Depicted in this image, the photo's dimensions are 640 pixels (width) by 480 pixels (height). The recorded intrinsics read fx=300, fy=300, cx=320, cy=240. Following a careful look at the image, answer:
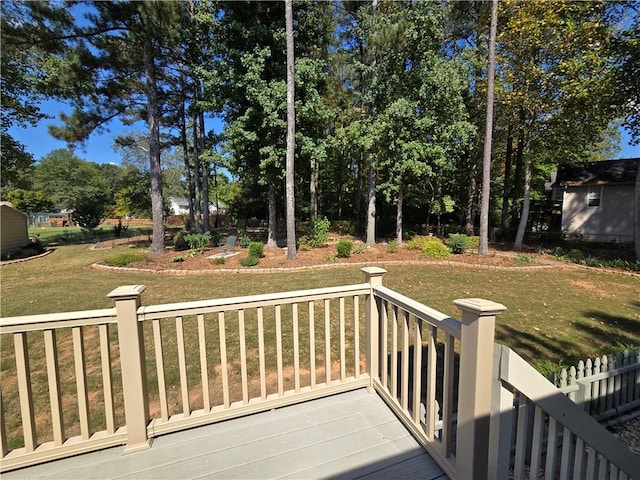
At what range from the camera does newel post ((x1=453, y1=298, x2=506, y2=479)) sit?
4.48 feet

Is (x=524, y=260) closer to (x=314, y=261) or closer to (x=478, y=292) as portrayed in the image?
(x=478, y=292)

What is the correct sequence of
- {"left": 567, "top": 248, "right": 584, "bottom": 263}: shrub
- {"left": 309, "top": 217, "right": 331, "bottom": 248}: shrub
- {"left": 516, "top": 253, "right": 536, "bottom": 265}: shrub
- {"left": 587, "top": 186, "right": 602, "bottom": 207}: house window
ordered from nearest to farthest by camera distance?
{"left": 516, "top": 253, "right": 536, "bottom": 265}: shrub
{"left": 567, "top": 248, "right": 584, "bottom": 263}: shrub
{"left": 309, "top": 217, "right": 331, "bottom": 248}: shrub
{"left": 587, "top": 186, "right": 602, "bottom": 207}: house window

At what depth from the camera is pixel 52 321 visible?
1.66 m

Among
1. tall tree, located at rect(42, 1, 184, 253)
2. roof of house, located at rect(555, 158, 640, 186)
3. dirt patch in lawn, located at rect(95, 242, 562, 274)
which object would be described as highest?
tall tree, located at rect(42, 1, 184, 253)

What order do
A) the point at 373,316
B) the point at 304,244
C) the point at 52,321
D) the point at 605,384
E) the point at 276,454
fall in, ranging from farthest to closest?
→ the point at 304,244 < the point at 605,384 < the point at 373,316 < the point at 276,454 < the point at 52,321

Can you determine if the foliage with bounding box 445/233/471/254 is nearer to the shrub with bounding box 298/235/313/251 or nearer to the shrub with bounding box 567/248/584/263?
the shrub with bounding box 567/248/584/263

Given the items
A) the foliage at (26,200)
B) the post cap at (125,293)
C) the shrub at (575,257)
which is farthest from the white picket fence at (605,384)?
the foliage at (26,200)

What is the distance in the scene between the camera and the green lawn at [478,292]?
419 cm

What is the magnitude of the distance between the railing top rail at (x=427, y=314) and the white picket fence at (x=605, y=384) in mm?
1645

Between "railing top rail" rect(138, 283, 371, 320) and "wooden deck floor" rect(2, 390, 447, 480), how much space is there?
33.8 inches

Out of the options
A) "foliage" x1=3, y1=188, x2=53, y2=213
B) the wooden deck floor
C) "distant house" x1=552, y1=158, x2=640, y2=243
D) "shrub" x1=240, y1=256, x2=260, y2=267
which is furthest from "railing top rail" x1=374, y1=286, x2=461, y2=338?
"foliage" x1=3, y1=188, x2=53, y2=213

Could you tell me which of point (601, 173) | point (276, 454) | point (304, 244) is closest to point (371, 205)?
point (304, 244)

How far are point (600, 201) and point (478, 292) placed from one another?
14739 mm

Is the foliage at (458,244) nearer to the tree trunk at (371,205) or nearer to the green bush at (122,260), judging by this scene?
the tree trunk at (371,205)
